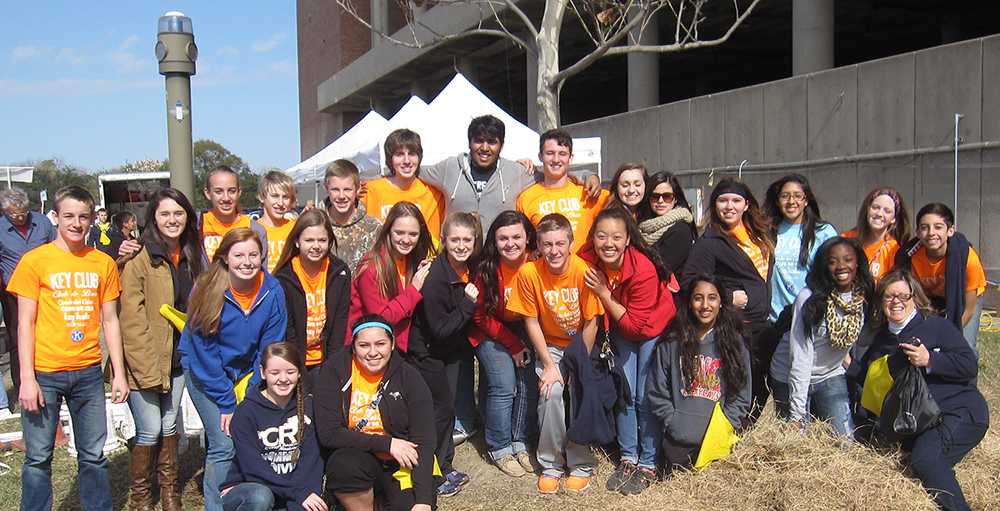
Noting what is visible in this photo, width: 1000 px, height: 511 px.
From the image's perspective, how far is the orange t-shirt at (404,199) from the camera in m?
5.35

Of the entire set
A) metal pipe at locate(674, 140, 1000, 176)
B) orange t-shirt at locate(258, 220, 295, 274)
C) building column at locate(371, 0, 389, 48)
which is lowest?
orange t-shirt at locate(258, 220, 295, 274)

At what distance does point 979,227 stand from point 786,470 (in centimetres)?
816

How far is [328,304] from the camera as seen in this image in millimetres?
4363

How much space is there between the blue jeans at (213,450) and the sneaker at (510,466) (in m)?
1.64

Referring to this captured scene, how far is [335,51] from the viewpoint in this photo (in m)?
37.8

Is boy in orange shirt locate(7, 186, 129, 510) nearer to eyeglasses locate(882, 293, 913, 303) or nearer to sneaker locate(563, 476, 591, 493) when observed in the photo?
sneaker locate(563, 476, 591, 493)

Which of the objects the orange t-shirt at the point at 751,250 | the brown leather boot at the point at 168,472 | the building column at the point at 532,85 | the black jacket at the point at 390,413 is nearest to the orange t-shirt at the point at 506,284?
the black jacket at the point at 390,413

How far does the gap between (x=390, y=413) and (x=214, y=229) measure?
5.39 feet

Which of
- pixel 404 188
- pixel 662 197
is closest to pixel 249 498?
pixel 404 188

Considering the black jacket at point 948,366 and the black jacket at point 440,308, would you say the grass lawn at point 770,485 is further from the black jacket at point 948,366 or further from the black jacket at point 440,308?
the black jacket at point 440,308

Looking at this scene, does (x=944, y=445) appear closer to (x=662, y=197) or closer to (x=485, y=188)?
(x=662, y=197)

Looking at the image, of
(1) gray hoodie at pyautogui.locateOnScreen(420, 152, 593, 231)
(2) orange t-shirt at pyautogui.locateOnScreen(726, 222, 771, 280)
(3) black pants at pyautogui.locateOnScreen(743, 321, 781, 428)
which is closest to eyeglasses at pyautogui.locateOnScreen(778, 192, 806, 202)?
(2) orange t-shirt at pyautogui.locateOnScreen(726, 222, 771, 280)

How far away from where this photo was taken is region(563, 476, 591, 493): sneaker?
15.0 ft

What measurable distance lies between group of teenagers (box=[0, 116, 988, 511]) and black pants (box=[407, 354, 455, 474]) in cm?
1
